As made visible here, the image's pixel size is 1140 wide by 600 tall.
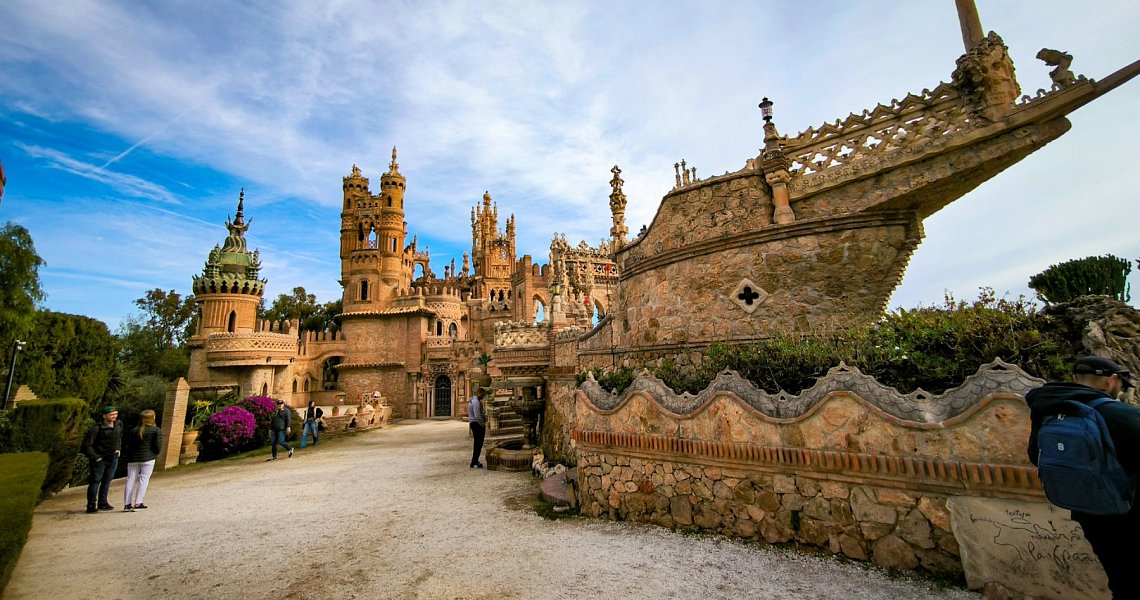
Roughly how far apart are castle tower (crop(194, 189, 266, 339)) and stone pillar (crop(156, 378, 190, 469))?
21.4 metres

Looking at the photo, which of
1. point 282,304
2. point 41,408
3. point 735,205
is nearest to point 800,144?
point 735,205

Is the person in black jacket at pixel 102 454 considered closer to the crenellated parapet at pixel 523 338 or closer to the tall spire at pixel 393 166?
the crenellated parapet at pixel 523 338

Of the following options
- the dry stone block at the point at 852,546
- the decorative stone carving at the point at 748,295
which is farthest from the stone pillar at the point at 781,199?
the dry stone block at the point at 852,546

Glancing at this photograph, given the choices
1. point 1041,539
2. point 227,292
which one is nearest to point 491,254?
point 227,292

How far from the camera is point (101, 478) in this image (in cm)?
822

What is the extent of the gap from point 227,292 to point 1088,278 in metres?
45.3

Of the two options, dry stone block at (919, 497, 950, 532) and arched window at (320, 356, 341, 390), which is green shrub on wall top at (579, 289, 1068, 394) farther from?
arched window at (320, 356, 341, 390)

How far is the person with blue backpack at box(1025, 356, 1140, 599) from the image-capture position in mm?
2496

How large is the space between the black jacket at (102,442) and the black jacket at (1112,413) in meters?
12.5

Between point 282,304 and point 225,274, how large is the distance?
49.6 ft

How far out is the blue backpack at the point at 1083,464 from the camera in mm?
2492

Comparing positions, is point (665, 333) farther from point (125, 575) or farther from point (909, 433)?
point (125, 575)

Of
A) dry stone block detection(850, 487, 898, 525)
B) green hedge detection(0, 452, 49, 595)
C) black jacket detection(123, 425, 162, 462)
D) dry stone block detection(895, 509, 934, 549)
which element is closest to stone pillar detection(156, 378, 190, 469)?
black jacket detection(123, 425, 162, 462)

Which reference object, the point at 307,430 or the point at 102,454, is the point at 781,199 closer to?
the point at 102,454
